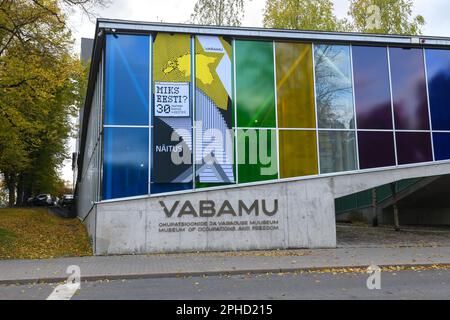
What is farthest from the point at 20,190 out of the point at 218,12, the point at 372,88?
the point at 372,88

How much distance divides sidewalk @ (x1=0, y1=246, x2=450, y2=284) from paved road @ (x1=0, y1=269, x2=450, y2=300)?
426 mm

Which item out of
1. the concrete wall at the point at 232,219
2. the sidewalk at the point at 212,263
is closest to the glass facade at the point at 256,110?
the concrete wall at the point at 232,219

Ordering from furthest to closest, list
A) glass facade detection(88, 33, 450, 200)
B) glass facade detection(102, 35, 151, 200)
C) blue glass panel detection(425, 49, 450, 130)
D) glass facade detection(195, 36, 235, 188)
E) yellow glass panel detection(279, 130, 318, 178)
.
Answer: blue glass panel detection(425, 49, 450, 130) → yellow glass panel detection(279, 130, 318, 178) → glass facade detection(195, 36, 235, 188) → glass facade detection(88, 33, 450, 200) → glass facade detection(102, 35, 151, 200)

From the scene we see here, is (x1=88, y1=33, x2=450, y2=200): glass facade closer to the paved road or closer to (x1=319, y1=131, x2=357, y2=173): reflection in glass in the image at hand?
(x1=319, y1=131, x2=357, y2=173): reflection in glass

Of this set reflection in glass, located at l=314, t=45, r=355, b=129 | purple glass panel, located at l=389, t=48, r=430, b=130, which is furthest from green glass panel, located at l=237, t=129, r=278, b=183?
purple glass panel, located at l=389, t=48, r=430, b=130

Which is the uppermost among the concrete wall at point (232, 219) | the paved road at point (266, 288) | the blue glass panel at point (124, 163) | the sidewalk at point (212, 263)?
the blue glass panel at point (124, 163)

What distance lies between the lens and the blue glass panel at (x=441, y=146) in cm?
1869

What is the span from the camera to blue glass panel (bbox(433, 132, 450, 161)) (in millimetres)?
18688

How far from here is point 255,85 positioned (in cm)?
1755

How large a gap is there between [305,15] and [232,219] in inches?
808

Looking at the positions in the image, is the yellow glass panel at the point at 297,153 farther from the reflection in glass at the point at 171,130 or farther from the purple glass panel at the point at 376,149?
the reflection in glass at the point at 171,130

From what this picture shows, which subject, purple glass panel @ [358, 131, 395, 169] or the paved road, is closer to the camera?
the paved road

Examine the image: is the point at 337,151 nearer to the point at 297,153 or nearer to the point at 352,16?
the point at 297,153

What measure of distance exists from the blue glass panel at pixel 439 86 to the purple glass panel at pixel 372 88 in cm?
193
